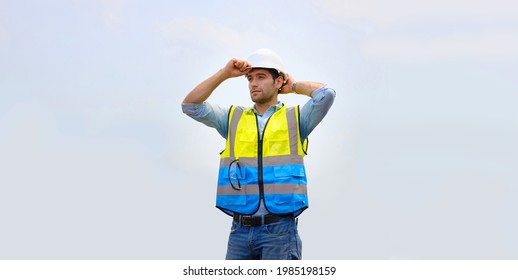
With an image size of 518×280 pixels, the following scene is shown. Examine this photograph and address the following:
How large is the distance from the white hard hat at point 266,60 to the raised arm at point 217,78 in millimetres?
119

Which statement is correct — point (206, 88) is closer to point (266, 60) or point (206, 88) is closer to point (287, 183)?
point (266, 60)

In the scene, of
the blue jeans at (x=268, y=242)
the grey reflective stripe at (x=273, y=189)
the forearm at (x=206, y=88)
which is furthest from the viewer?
the forearm at (x=206, y=88)

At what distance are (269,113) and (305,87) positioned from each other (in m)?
0.43

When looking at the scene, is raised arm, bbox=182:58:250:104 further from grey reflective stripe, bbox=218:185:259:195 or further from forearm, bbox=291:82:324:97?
grey reflective stripe, bbox=218:185:259:195

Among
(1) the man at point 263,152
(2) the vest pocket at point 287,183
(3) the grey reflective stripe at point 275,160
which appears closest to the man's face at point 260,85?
(1) the man at point 263,152

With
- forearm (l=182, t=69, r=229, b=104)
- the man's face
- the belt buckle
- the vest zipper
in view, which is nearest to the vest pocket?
the vest zipper

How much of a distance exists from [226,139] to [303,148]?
2.56 feet

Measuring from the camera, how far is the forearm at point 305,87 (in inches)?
228

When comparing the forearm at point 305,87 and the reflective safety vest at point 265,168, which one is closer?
the reflective safety vest at point 265,168

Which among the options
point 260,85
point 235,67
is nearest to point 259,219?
point 260,85

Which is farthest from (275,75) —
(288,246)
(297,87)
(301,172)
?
(288,246)

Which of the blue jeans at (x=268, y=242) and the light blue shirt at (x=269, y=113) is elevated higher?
the light blue shirt at (x=269, y=113)

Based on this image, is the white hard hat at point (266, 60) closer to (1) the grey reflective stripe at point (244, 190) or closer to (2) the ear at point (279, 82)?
(2) the ear at point (279, 82)

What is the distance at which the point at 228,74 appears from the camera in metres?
5.74
